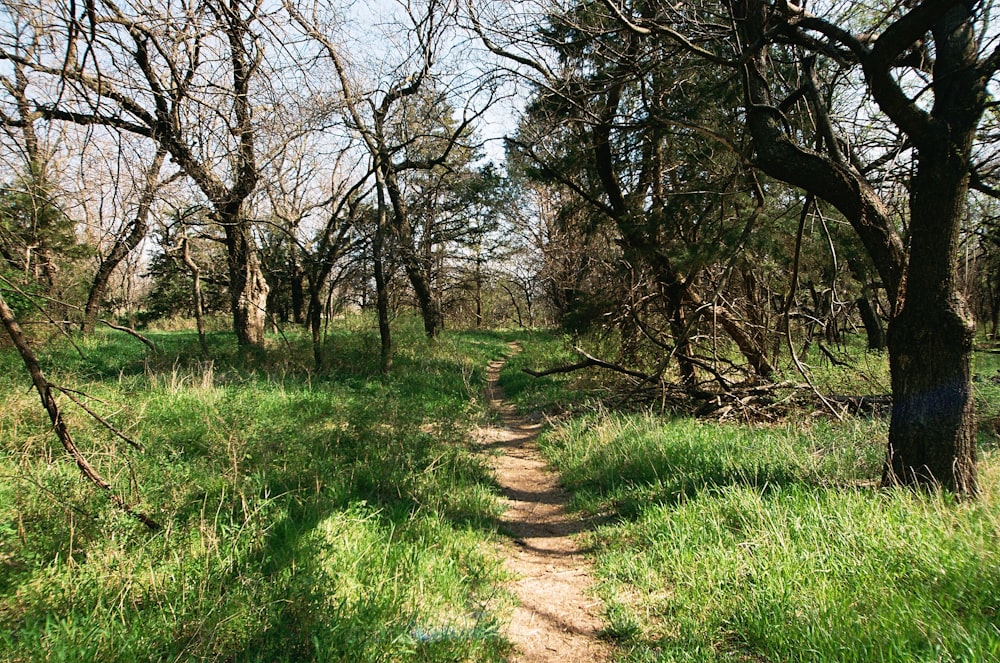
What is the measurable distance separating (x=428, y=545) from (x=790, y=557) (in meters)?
2.45

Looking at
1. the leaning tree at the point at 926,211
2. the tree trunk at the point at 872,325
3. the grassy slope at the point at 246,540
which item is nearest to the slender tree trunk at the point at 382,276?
the grassy slope at the point at 246,540

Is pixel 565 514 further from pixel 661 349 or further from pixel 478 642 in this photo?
pixel 661 349

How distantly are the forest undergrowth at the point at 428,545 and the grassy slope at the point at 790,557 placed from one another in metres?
0.01

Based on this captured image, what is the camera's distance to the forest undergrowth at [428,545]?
2.44 metres

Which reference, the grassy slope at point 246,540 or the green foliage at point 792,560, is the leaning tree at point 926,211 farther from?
the grassy slope at point 246,540

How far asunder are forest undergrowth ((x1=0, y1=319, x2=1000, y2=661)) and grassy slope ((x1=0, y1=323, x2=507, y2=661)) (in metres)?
0.02

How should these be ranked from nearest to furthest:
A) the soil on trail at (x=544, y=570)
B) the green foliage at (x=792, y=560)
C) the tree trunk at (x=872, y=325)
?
the green foliage at (x=792, y=560)
the soil on trail at (x=544, y=570)
the tree trunk at (x=872, y=325)

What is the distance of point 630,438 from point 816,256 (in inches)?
208

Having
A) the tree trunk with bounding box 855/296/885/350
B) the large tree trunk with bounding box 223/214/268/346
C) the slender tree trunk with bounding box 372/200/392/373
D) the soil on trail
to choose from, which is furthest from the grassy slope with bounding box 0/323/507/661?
the tree trunk with bounding box 855/296/885/350

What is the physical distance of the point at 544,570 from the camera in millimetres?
3996

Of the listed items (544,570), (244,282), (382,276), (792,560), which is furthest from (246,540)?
(244,282)

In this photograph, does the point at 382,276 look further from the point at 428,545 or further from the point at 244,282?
the point at 428,545

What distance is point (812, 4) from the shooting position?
5.27 meters

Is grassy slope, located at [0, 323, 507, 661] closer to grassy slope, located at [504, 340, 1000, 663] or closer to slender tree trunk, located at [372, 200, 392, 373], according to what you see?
grassy slope, located at [504, 340, 1000, 663]
